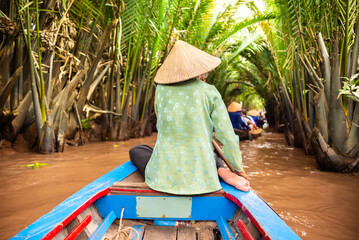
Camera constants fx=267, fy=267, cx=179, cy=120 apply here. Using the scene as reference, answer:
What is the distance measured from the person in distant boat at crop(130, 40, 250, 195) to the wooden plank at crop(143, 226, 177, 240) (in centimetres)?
25

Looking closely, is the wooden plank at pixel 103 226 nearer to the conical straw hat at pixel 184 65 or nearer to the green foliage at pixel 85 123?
the conical straw hat at pixel 184 65

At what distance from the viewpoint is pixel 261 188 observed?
312 centimetres

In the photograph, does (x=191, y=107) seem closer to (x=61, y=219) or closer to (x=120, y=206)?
(x=120, y=206)

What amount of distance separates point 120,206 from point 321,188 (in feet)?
8.03

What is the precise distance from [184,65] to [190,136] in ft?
1.45

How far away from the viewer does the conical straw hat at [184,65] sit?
1624 mm

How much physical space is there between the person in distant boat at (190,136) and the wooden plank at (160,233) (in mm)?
246

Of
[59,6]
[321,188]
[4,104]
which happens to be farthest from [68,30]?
[321,188]

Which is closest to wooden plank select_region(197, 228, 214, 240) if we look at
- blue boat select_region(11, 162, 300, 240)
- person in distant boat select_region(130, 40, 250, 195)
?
blue boat select_region(11, 162, 300, 240)

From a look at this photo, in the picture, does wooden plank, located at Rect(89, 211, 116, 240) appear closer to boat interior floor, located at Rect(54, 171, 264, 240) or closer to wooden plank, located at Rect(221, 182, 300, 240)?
boat interior floor, located at Rect(54, 171, 264, 240)

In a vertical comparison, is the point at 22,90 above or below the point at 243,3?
below

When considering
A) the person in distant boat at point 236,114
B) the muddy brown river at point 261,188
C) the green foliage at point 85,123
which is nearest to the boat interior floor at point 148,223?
the muddy brown river at point 261,188

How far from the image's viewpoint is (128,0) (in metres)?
5.13

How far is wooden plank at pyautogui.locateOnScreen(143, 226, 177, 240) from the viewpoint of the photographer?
5.10 ft
